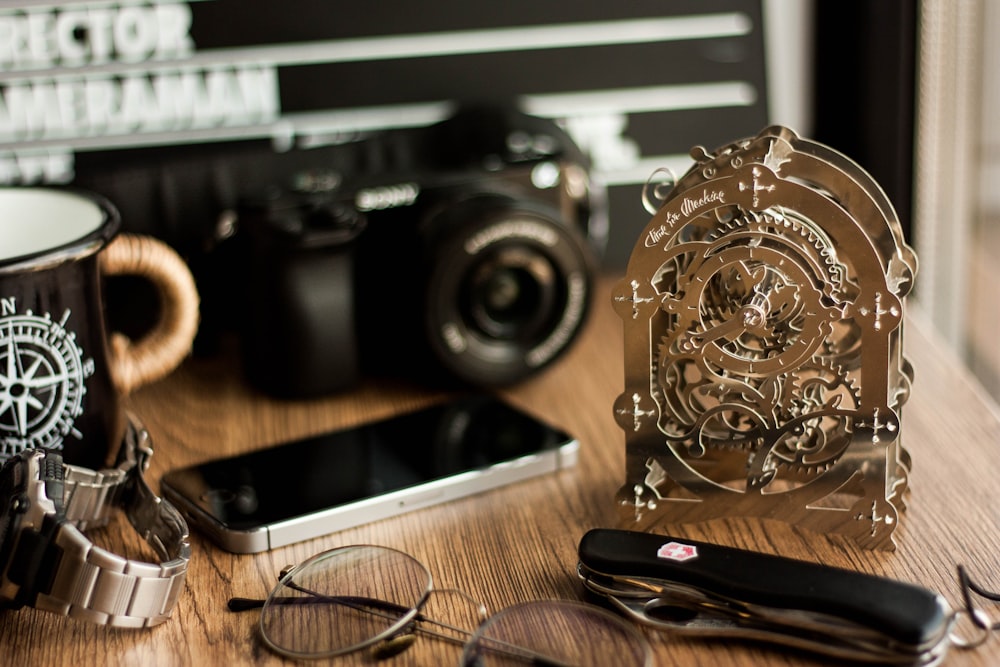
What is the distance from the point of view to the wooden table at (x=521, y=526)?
19.3 inches

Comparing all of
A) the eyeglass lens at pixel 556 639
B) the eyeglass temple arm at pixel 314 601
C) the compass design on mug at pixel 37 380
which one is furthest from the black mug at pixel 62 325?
the eyeglass lens at pixel 556 639

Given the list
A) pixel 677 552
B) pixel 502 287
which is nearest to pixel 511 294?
pixel 502 287

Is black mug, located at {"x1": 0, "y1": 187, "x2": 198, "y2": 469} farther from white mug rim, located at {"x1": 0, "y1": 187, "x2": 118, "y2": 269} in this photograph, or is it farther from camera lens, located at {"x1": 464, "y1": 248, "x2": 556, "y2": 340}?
camera lens, located at {"x1": 464, "y1": 248, "x2": 556, "y2": 340}

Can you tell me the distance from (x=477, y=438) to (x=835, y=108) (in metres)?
0.43

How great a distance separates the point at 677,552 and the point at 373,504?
0.17 metres

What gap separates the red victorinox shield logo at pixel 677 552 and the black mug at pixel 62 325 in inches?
11.2

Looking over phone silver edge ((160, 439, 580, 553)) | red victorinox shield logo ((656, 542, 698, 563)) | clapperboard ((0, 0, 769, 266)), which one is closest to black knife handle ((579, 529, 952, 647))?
red victorinox shield logo ((656, 542, 698, 563))

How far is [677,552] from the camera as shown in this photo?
19.6 inches

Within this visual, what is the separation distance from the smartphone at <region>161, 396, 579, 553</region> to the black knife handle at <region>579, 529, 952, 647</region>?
0.37 feet

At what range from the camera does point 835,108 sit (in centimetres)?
90

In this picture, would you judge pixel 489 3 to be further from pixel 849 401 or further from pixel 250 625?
pixel 250 625

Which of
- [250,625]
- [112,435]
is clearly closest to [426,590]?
[250,625]

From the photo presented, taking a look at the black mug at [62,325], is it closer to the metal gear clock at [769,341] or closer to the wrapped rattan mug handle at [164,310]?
the wrapped rattan mug handle at [164,310]

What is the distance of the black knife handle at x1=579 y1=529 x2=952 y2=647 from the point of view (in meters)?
0.44
